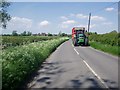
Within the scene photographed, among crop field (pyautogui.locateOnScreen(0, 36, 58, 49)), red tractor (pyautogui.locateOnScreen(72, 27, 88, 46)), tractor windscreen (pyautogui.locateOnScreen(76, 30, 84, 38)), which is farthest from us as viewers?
tractor windscreen (pyautogui.locateOnScreen(76, 30, 84, 38))

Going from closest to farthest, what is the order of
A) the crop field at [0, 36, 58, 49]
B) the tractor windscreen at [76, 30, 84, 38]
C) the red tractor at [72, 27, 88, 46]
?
the crop field at [0, 36, 58, 49] < the red tractor at [72, 27, 88, 46] < the tractor windscreen at [76, 30, 84, 38]

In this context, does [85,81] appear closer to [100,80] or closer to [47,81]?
[100,80]

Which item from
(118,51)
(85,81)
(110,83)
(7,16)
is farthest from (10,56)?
(7,16)

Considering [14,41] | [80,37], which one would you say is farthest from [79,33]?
[14,41]

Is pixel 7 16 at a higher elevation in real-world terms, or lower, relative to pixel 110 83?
higher

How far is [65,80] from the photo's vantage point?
11.8 meters

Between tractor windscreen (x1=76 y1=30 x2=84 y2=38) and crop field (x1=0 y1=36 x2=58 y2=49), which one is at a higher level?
tractor windscreen (x1=76 y1=30 x2=84 y2=38)

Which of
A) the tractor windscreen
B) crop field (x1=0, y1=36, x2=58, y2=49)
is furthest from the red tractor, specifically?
crop field (x1=0, y1=36, x2=58, y2=49)

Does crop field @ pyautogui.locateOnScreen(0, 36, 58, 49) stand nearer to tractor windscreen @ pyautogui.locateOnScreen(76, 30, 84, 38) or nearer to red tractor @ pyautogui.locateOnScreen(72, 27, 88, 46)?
red tractor @ pyautogui.locateOnScreen(72, 27, 88, 46)

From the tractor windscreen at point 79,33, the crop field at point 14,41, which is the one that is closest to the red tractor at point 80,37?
the tractor windscreen at point 79,33

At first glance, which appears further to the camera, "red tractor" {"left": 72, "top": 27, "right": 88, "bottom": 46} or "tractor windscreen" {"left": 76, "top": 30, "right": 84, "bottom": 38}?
"tractor windscreen" {"left": 76, "top": 30, "right": 84, "bottom": 38}

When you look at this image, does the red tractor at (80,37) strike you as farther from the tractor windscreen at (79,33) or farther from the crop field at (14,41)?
the crop field at (14,41)

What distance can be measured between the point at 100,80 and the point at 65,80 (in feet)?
5.13

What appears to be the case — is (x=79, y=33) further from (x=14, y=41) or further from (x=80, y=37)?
(x=14, y=41)
